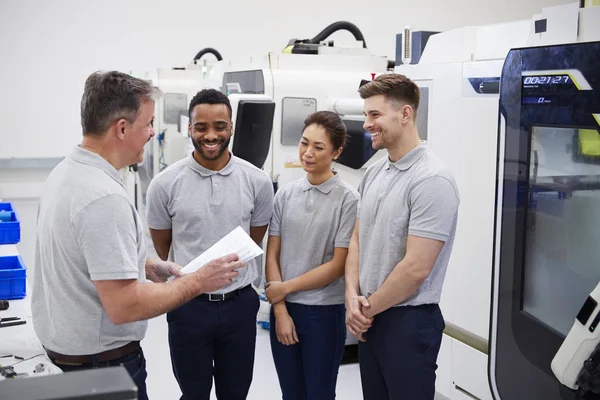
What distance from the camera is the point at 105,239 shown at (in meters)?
1.61

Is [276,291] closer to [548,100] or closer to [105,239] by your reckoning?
[105,239]

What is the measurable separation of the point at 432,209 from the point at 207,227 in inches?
31.0

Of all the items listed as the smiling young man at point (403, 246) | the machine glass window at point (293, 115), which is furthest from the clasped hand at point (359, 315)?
the machine glass window at point (293, 115)

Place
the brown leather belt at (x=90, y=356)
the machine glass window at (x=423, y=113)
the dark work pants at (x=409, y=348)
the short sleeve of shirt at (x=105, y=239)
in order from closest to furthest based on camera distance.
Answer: the short sleeve of shirt at (x=105, y=239), the brown leather belt at (x=90, y=356), the dark work pants at (x=409, y=348), the machine glass window at (x=423, y=113)

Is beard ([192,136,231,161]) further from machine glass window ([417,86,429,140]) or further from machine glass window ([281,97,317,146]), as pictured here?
machine glass window ([281,97,317,146])

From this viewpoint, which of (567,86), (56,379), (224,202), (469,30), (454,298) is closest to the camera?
(56,379)

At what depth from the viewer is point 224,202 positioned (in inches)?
92.7

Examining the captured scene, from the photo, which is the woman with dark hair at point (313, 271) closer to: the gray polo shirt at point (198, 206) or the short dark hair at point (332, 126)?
the short dark hair at point (332, 126)

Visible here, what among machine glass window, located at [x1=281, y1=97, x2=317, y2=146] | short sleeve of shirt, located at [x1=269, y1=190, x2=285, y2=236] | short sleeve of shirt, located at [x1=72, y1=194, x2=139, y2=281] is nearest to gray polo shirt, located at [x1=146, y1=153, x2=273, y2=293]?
short sleeve of shirt, located at [x1=269, y1=190, x2=285, y2=236]

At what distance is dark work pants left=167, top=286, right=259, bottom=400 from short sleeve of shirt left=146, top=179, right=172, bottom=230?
307mm

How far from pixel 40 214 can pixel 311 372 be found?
3.83 ft

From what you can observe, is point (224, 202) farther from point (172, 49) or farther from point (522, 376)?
point (172, 49)

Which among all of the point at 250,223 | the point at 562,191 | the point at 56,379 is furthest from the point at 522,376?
the point at 56,379

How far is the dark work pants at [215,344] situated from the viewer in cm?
233
